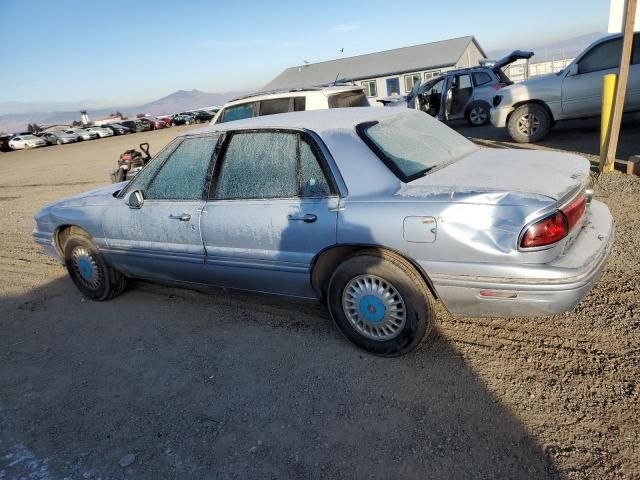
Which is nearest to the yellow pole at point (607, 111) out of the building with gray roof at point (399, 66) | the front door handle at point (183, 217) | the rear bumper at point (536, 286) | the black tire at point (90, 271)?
the rear bumper at point (536, 286)

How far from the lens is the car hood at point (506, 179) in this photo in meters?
2.53

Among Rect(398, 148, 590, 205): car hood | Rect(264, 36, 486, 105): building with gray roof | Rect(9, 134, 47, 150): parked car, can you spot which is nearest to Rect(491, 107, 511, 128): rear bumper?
Rect(398, 148, 590, 205): car hood

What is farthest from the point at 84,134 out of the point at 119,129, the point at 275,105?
the point at 275,105

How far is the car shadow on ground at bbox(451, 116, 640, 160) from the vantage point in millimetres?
7881

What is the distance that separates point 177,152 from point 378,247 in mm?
1935

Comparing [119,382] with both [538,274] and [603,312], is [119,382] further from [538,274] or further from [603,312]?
[603,312]

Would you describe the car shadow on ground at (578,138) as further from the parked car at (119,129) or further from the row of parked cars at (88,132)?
the parked car at (119,129)

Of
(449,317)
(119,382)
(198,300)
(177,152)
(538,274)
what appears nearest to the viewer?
(538,274)

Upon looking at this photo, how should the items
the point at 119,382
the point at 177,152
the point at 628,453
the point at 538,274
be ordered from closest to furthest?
1. the point at 628,453
2. the point at 538,274
3. the point at 119,382
4. the point at 177,152

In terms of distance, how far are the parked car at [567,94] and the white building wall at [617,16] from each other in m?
2.27

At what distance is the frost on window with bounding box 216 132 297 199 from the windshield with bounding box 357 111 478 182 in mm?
532

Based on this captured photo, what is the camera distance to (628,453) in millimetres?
2092

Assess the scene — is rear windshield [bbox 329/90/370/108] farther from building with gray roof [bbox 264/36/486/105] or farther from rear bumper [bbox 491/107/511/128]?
building with gray roof [bbox 264/36/486/105]

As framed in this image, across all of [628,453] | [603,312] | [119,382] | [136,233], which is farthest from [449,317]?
[136,233]
